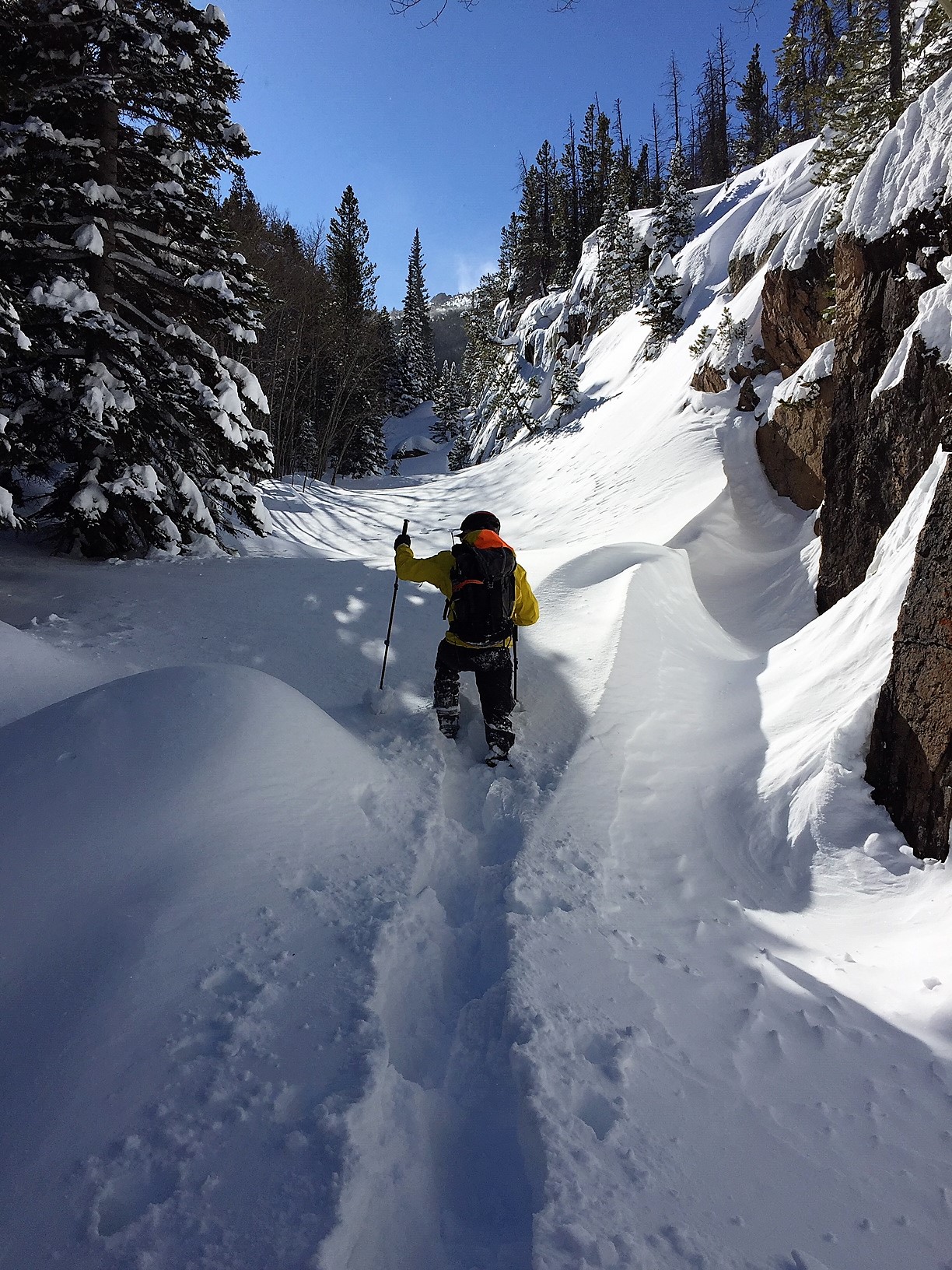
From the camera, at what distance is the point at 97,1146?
1.84 meters

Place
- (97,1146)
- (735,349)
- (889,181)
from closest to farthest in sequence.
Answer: (97,1146) < (889,181) < (735,349)

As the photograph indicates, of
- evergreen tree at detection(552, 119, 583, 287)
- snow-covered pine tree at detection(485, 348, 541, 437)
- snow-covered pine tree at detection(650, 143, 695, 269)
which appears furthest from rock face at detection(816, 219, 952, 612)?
evergreen tree at detection(552, 119, 583, 287)

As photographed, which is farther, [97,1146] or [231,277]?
[231,277]

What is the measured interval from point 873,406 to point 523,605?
15.0 feet

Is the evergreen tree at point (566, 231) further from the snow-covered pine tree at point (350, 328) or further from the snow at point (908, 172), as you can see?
the snow at point (908, 172)

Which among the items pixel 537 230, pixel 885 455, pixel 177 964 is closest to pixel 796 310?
pixel 885 455

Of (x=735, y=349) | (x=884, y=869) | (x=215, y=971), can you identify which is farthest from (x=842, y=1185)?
(x=735, y=349)

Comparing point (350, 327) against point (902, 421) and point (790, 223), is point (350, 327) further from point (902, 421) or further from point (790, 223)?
point (902, 421)

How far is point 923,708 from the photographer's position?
3529 mm

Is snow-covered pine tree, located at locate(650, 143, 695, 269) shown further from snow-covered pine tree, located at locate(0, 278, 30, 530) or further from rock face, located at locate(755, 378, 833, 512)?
snow-covered pine tree, located at locate(0, 278, 30, 530)

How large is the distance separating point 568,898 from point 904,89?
53.9ft

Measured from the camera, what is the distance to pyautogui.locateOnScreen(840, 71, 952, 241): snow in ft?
20.5

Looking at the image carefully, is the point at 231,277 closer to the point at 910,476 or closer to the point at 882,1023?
the point at 910,476

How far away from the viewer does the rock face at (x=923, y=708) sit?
3.32m
